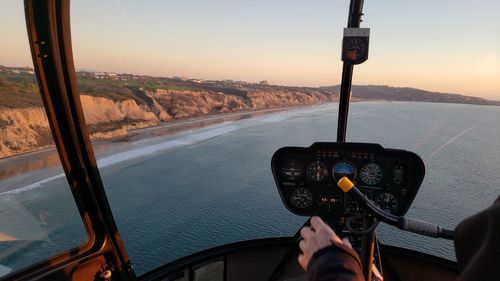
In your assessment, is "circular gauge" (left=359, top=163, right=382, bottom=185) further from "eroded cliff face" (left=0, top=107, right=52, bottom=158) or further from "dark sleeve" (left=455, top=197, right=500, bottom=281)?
"eroded cliff face" (left=0, top=107, right=52, bottom=158)

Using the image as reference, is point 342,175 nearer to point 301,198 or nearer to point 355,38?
point 301,198

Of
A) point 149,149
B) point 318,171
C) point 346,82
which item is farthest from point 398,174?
point 149,149

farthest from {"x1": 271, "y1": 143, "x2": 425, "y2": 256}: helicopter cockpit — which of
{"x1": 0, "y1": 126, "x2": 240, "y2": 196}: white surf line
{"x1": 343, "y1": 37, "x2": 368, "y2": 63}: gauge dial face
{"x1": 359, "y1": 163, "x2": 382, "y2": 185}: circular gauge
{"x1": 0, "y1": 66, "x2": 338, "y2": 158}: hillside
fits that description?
{"x1": 0, "y1": 126, "x2": 240, "y2": 196}: white surf line

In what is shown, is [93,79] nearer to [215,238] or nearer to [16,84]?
[16,84]

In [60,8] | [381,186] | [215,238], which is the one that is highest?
[60,8]

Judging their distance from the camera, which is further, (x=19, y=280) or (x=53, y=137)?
(x=53, y=137)

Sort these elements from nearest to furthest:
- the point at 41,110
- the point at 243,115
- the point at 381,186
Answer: the point at 41,110, the point at 381,186, the point at 243,115

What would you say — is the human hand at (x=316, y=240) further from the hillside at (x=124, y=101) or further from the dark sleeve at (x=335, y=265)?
the hillside at (x=124, y=101)

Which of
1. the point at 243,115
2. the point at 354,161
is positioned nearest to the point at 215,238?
the point at 354,161
